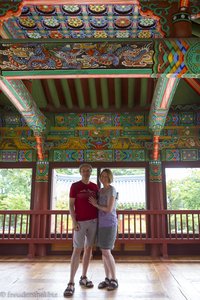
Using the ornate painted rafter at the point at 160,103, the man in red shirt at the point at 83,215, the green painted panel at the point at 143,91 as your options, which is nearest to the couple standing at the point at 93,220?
the man in red shirt at the point at 83,215

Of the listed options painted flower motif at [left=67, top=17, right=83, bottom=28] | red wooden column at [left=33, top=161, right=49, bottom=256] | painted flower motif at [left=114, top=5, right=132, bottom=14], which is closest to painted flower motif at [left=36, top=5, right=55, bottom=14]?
painted flower motif at [left=67, top=17, right=83, bottom=28]

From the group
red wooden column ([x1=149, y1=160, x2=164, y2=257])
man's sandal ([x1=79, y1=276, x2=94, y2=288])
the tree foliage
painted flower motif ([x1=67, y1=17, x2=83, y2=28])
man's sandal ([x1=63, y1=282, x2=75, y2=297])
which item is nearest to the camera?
man's sandal ([x1=63, y1=282, x2=75, y2=297])

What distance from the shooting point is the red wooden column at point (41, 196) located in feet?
19.6

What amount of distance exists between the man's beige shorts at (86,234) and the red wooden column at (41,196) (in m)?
2.91

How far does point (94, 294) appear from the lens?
3027 millimetres

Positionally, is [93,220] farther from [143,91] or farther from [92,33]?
[143,91]

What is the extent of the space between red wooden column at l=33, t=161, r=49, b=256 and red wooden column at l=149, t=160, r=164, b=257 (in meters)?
2.13

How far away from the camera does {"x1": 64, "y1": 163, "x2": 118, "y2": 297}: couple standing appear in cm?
320

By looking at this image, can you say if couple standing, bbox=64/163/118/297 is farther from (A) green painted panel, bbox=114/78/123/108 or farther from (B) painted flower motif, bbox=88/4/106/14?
(A) green painted panel, bbox=114/78/123/108

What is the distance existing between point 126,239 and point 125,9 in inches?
152

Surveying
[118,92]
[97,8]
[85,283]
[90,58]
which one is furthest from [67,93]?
[85,283]

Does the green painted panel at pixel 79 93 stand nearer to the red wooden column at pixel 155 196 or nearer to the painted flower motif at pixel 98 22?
the red wooden column at pixel 155 196

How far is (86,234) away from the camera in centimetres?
326

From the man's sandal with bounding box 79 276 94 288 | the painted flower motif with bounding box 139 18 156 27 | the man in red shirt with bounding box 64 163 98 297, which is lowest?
the man's sandal with bounding box 79 276 94 288
